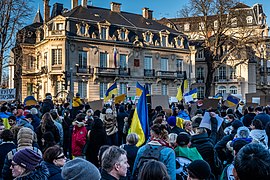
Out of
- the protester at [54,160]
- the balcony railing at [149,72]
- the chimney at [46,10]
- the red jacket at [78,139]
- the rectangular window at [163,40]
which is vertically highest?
the chimney at [46,10]

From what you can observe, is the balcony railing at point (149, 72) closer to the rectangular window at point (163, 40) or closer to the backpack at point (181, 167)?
the rectangular window at point (163, 40)

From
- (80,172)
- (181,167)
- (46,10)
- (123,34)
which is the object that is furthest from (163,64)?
(80,172)

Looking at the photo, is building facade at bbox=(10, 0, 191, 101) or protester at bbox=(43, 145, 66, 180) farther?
building facade at bbox=(10, 0, 191, 101)

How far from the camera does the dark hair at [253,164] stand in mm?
2594

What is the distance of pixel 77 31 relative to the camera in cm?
4241

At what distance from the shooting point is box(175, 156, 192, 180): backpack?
5832 mm

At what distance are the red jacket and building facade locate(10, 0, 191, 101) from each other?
28823 millimetres

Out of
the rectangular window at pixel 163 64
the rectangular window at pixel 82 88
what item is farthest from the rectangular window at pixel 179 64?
the rectangular window at pixel 82 88

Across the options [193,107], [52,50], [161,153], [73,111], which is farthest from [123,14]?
[161,153]

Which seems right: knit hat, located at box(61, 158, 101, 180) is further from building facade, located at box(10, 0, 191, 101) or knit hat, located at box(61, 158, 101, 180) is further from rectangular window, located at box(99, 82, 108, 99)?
rectangular window, located at box(99, 82, 108, 99)

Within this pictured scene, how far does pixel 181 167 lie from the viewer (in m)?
5.90

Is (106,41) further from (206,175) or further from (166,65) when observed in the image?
(206,175)

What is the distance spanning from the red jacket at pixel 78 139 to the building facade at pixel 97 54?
Answer: 94.6 feet

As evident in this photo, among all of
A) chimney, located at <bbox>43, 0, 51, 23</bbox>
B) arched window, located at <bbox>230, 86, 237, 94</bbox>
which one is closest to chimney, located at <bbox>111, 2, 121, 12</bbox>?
chimney, located at <bbox>43, 0, 51, 23</bbox>
